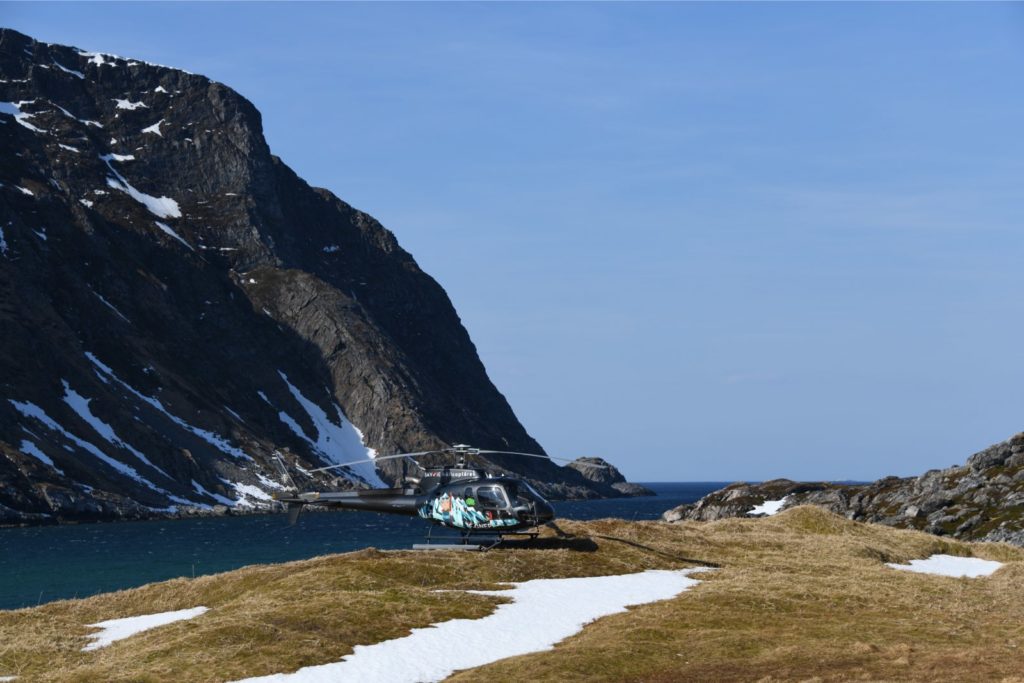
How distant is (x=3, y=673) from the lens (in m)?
29.1

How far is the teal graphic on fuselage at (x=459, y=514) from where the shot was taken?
4566 cm

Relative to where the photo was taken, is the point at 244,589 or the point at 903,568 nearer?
the point at 244,589

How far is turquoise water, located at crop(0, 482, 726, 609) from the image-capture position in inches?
3041

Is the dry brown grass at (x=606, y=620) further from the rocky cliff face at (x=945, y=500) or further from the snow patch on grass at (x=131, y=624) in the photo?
the rocky cliff face at (x=945, y=500)

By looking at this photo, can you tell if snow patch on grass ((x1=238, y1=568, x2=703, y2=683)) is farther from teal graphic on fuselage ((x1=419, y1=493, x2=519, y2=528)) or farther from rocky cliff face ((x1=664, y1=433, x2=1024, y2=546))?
rocky cliff face ((x1=664, y1=433, x2=1024, y2=546))

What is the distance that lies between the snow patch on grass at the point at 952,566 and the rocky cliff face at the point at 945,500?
75.2 feet

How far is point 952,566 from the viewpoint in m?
56.0

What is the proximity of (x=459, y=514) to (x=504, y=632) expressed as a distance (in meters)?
13.2

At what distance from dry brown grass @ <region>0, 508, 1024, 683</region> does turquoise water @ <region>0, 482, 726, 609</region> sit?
2169cm

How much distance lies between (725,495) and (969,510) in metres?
39.1

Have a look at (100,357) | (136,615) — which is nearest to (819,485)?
(136,615)

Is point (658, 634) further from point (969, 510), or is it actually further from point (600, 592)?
point (969, 510)

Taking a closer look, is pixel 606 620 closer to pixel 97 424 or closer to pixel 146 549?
pixel 146 549

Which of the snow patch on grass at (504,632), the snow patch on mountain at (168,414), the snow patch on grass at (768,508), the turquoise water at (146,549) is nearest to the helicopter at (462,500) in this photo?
the snow patch on grass at (504,632)
